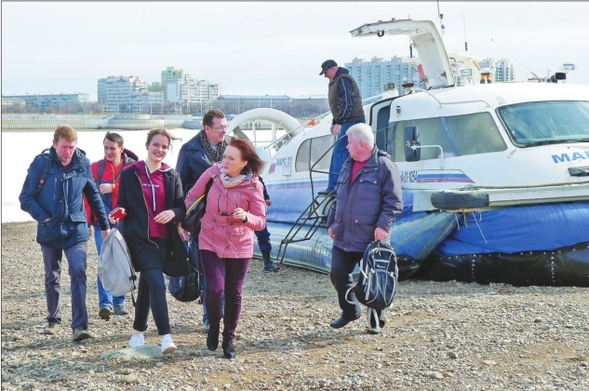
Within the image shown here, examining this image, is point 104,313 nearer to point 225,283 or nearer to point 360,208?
point 225,283

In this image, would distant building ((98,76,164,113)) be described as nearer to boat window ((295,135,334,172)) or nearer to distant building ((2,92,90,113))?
distant building ((2,92,90,113))

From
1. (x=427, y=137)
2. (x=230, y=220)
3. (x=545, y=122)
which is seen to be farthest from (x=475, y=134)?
(x=230, y=220)

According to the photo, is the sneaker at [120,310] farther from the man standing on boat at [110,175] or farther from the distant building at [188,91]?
the distant building at [188,91]

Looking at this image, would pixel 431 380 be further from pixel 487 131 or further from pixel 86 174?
pixel 487 131

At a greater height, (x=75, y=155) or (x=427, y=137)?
(x=427, y=137)

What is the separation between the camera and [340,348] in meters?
6.04

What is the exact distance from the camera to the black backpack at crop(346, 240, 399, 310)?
20.1 feet

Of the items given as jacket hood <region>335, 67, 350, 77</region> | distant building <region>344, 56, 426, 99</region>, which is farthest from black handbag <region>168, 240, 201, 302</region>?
distant building <region>344, 56, 426, 99</region>

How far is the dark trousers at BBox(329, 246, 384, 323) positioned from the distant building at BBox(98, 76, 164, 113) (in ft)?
207

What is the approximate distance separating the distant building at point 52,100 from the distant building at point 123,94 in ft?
25.5

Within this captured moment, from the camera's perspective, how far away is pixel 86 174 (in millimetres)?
6648

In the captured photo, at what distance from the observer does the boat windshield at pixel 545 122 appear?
865 cm

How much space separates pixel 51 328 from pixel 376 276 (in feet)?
8.28

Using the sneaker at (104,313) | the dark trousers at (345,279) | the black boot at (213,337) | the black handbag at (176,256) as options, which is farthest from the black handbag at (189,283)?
the sneaker at (104,313)
